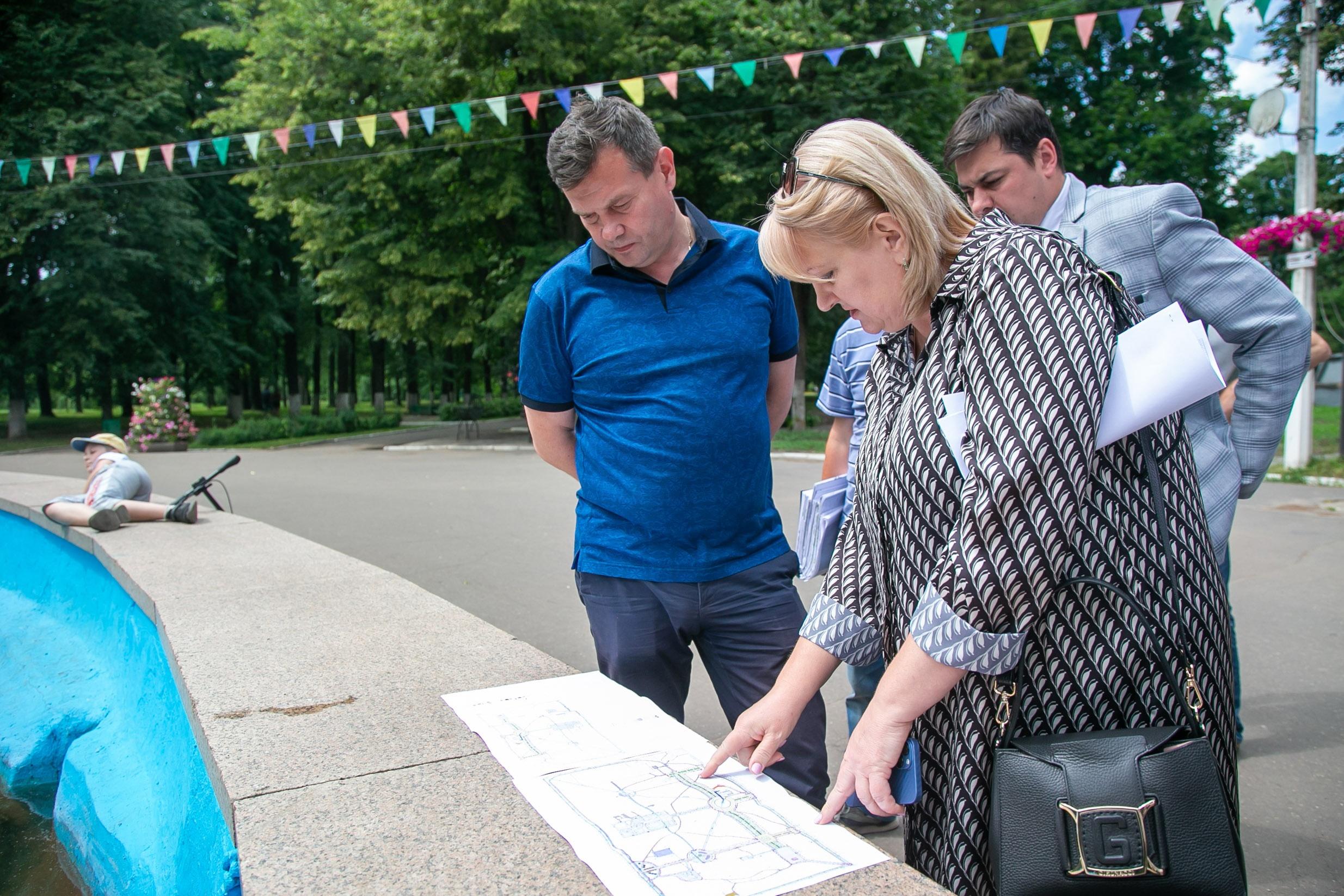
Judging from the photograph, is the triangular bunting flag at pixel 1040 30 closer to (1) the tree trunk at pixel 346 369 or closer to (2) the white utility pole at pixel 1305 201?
(2) the white utility pole at pixel 1305 201

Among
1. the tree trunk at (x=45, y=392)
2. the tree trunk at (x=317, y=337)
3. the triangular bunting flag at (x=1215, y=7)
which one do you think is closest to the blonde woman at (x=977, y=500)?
the triangular bunting flag at (x=1215, y=7)

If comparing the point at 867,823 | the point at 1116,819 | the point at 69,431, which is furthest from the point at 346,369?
the point at 1116,819

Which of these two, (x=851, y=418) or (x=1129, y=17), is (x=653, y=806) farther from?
(x=1129, y=17)

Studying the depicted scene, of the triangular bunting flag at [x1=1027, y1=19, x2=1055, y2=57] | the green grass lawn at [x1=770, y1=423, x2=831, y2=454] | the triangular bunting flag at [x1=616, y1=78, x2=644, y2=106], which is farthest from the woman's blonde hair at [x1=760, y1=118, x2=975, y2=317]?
the green grass lawn at [x1=770, y1=423, x2=831, y2=454]

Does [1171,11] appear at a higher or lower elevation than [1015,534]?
higher

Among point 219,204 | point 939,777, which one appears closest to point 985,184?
point 939,777

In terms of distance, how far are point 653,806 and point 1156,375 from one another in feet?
3.07

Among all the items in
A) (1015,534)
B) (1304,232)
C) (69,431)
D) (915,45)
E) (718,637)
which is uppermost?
(915,45)

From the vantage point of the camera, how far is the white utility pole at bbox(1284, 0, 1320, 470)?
10.8 meters

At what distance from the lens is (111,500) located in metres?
6.11

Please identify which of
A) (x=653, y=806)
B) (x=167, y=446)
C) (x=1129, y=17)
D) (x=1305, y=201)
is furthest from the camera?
(x=167, y=446)

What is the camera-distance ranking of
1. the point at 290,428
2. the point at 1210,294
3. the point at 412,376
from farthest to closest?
the point at 412,376, the point at 290,428, the point at 1210,294

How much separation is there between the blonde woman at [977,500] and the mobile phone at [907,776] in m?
0.04

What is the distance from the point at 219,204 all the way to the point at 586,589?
97.6ft
